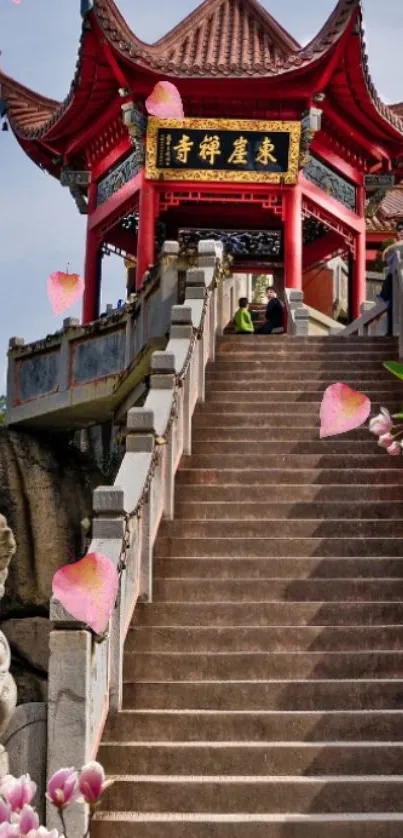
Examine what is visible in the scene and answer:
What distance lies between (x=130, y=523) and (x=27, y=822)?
3498 mm

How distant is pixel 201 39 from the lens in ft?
60.4

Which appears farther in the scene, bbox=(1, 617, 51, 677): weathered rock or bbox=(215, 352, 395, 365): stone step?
bbox=(1, 617, 51, 677): weathered rock

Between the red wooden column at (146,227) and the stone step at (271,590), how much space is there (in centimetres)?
1001

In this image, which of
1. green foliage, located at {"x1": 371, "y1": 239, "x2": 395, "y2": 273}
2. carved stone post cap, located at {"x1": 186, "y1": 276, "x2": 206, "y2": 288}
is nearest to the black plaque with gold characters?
carved stone post cap, located at {"x1": 186, "y1": 276, "x2": 206, "y2": 288}

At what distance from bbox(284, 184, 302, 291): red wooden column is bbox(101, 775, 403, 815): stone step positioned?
11.9 metres

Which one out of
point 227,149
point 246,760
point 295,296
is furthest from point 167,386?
point 227,149

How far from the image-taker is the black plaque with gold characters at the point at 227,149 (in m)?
17.2

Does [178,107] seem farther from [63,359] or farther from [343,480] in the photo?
[343,480]

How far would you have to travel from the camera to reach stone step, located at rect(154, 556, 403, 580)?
7809 mm

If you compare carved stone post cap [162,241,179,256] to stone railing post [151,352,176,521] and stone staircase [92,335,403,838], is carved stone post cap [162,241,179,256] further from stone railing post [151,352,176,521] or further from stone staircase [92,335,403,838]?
stone railing post [151,352,176,521]

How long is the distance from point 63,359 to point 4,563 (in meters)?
Result: 10.2

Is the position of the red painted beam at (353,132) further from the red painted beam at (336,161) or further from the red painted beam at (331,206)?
the red painted beam at (331,206)

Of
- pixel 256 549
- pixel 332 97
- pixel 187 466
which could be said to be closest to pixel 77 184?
pixel 332 97

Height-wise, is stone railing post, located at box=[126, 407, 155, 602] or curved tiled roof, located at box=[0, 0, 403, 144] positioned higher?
curved tiled roof, located at box=[0, 0, 403, 144]
